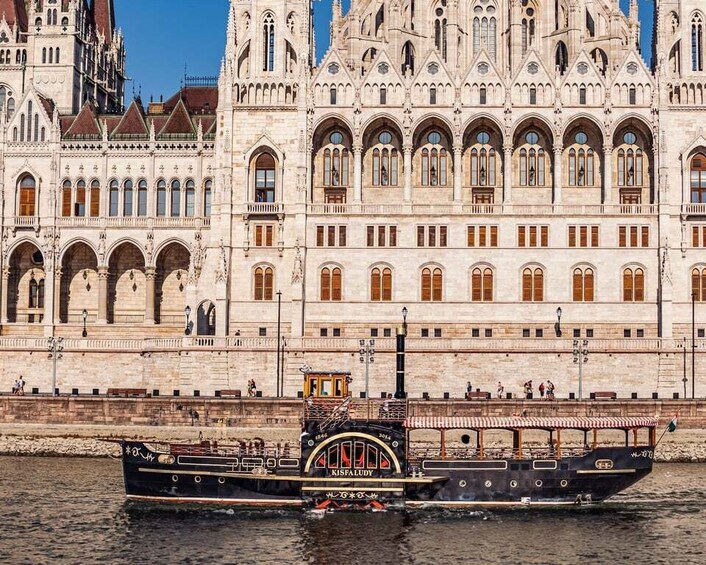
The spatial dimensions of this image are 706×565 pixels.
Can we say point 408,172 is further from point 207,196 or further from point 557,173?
point 207,196

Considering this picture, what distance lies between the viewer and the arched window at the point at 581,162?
9125cm

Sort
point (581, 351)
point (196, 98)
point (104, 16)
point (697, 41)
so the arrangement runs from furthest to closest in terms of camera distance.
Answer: point (104, 16), point (196, 98), point (697, 41), point (581, 351)

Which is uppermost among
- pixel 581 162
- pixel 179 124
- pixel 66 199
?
pixel 179 124

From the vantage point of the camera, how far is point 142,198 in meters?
98.1

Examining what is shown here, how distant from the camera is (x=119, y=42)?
4719 inches

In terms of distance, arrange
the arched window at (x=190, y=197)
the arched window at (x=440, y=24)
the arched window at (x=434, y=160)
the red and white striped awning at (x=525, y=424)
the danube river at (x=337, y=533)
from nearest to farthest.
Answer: the danube river at (x=337, y=533) < the red and white striped awning at (x=525, y=424) < the arched window at (x=434, y=160) < the arched window at (x=190, y=197) < the arched window at (x=440, y=24)

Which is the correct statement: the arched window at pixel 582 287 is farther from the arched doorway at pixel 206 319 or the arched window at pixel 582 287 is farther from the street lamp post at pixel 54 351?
the street lamp post at pixel 54 351

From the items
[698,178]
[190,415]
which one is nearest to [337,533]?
[190,415]

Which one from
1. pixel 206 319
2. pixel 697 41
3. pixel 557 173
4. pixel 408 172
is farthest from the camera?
pixel 697 41

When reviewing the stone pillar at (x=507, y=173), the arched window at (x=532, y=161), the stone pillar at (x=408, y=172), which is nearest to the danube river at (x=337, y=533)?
the stone pillar at (x=507, y=173)

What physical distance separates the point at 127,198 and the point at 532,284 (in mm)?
33893

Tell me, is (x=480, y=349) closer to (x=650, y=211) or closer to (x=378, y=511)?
(x=650, y=211)

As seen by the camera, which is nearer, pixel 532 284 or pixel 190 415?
pixel 190 415

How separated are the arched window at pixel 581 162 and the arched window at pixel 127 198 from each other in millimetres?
35425
